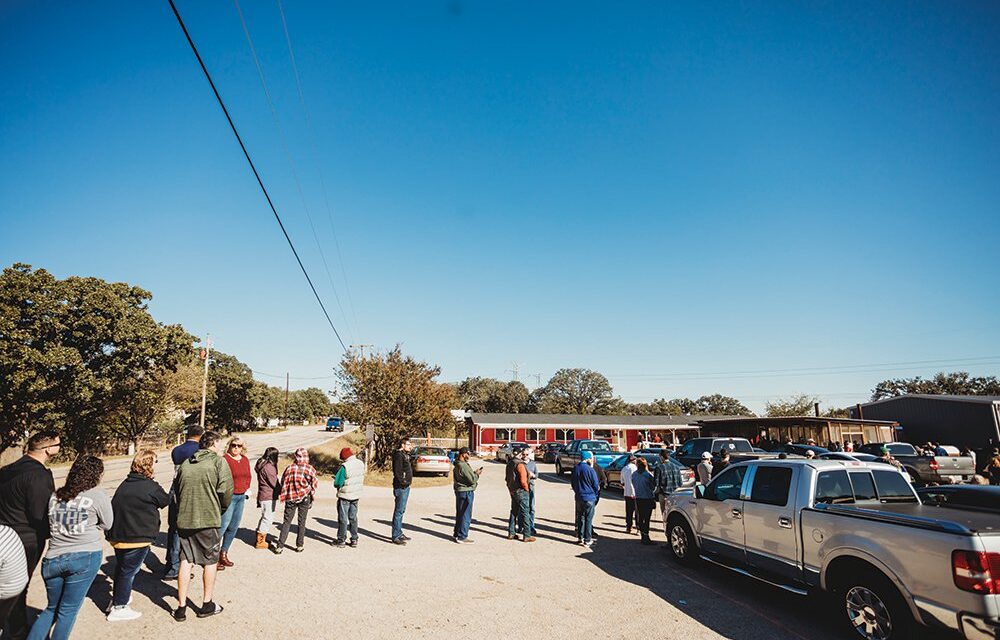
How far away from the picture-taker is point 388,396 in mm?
22500

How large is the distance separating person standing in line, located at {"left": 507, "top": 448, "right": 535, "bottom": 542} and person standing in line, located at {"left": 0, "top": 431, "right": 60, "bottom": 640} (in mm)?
7190

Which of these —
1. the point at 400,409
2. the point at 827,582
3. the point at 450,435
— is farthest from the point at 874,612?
the point at 450,435

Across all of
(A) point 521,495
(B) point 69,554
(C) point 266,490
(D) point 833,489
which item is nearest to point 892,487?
(D) point 833,489

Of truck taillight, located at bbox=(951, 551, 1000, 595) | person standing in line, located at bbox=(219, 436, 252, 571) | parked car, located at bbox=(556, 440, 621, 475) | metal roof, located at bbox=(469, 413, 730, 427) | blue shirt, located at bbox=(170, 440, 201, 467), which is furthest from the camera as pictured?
metal roof, located at bbox=(469, 413, 730, 427)

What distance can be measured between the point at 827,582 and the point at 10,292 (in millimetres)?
32050

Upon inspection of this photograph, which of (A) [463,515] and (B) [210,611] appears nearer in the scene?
(B) [210,611]

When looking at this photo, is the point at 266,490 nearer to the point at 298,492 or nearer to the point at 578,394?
the point at 298,492

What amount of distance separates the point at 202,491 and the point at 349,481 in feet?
12.4

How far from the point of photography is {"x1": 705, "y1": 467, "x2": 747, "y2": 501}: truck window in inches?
291

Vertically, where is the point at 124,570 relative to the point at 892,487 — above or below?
below

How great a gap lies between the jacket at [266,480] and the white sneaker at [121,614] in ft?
10.4

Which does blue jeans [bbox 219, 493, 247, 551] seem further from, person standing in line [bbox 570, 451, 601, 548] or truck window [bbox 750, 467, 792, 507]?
truck window [bbox 750, 467, 792, 507]

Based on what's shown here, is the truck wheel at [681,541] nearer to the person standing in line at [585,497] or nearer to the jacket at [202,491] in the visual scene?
the person standing in line at [585,497]

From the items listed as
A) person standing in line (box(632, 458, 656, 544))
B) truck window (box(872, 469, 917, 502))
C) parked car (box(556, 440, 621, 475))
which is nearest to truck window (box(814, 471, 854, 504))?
truck window (box(872, 469, 917, 502))
